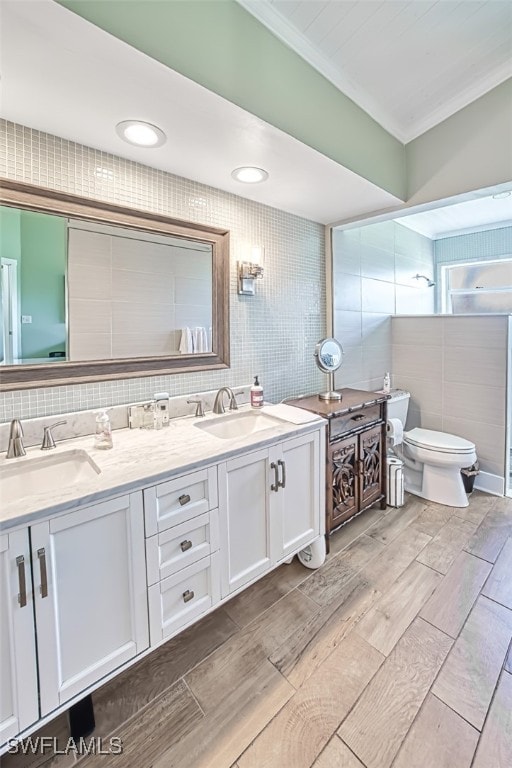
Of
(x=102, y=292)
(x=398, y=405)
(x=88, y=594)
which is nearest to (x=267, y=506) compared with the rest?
(x=88, y=594)

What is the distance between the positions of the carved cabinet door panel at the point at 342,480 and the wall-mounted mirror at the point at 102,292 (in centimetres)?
84

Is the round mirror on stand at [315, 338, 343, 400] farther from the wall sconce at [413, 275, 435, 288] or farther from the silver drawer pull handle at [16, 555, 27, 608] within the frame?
the wall sconce at [413, 275, 435, 288]

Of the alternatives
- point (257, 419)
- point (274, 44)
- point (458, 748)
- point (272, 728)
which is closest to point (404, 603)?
point (458, 748)

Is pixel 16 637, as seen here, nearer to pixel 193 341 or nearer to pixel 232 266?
pixel 193 341

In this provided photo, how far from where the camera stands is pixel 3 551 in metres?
0.88

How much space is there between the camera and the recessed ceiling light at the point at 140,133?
4.41ft

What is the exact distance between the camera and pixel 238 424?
1928 mm

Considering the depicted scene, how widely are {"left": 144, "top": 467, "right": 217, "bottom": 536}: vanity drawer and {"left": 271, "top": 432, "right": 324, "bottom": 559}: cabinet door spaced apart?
1.16 feet

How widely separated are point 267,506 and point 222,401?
2.22 feet

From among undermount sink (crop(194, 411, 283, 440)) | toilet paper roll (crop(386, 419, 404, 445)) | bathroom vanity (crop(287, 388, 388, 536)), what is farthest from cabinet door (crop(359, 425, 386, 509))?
undermount sink (crop(194, 411, 283, 440))

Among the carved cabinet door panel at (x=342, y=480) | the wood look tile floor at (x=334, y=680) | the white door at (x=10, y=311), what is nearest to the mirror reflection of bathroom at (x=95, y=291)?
the white door at (x=10, y=311)

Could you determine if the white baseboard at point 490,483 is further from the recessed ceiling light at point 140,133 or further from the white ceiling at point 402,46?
the recessed ceiling light at point 140,133

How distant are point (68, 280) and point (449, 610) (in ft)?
7.44

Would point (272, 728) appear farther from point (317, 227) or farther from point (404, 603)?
point (317, 227)
